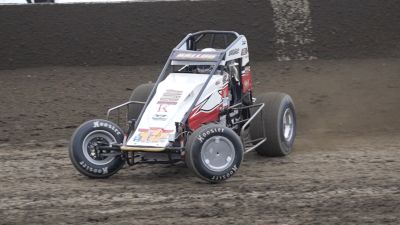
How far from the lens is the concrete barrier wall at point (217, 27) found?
1321cm

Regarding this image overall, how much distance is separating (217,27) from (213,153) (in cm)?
623

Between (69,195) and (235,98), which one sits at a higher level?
(235,98)

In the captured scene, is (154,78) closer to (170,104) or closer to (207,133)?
(170,104)

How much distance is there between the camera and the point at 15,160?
29.1 ft

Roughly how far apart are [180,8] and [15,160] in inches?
209

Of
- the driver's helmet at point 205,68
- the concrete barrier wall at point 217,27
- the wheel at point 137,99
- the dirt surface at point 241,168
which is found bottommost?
the dirt surface at point 241,168

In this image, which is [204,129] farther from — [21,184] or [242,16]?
[242,16]

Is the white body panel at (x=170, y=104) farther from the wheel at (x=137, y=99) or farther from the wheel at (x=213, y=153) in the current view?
the wheel at (x=137, y=99)

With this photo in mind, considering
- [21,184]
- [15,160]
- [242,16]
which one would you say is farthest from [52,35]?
[21,184]

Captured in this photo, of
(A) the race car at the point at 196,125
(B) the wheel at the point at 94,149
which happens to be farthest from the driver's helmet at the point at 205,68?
(B) the wheel at the point at 94,149

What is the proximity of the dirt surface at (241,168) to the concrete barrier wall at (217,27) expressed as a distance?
0.25m

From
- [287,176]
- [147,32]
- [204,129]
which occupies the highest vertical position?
[147,32]

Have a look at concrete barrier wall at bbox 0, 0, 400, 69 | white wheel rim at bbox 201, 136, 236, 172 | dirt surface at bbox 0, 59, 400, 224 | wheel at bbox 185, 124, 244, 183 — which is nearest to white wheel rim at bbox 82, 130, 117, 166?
dirt surface at bbox 0, 59, 400, 224

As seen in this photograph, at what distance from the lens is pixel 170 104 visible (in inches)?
310
